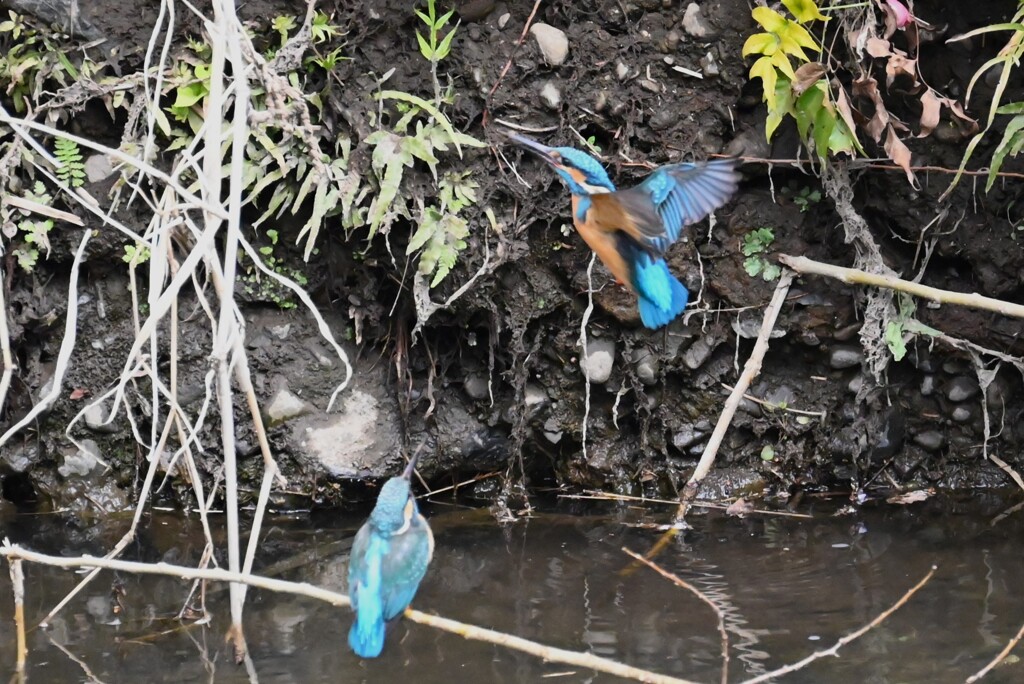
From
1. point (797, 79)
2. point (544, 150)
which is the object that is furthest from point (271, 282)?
point (797, 79)

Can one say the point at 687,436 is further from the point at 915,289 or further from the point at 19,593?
the point at 19,593

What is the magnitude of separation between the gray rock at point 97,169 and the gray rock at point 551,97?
176cm

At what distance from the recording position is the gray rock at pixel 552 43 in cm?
416

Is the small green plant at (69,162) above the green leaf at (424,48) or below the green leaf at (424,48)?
below

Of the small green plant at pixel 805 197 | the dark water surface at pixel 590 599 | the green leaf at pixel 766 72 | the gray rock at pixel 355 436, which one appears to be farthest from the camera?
the gray rock at pixel 355 436

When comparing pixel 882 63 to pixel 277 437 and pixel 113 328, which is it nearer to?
pixel 277 437

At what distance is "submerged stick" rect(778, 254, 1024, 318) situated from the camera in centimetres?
298

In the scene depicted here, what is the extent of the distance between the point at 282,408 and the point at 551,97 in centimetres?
170

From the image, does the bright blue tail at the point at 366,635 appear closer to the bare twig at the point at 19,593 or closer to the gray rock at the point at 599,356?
the bare twig at the point at 19,593

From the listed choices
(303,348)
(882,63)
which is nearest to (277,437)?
(303,348)

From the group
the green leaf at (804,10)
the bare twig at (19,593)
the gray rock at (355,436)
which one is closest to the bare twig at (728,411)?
the green leaf at (804,10)

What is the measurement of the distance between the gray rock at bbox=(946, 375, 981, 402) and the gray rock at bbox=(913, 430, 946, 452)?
175mm

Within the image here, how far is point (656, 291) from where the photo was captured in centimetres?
312

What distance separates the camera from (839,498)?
175 inches
